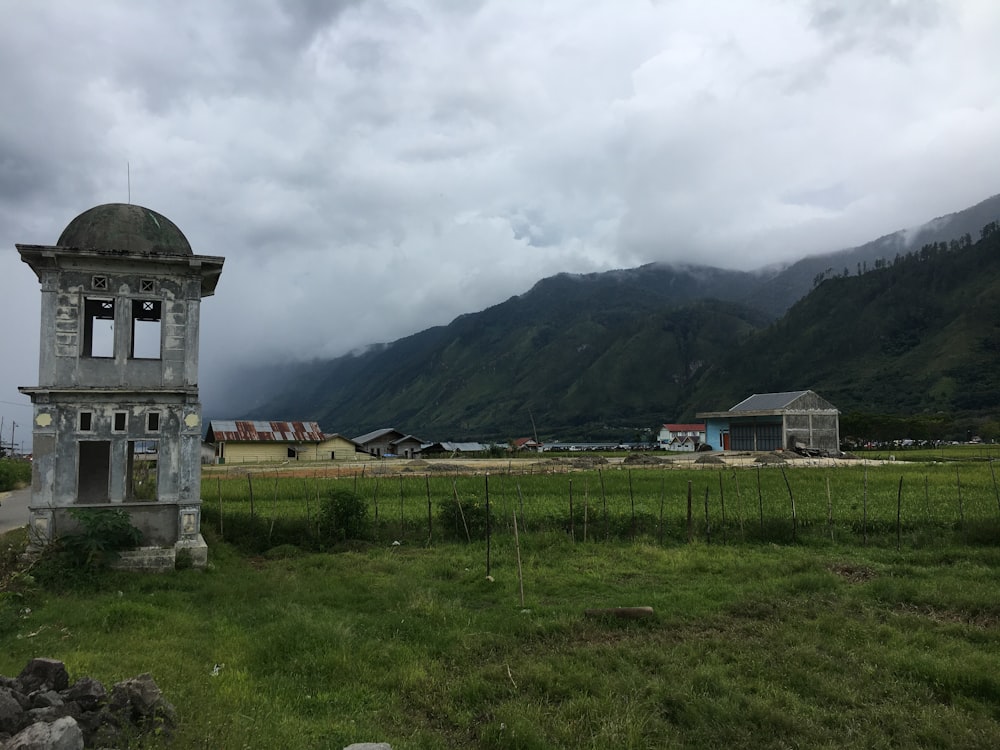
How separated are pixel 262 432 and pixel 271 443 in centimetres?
222

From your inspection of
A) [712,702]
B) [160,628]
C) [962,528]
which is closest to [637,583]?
[712,702]

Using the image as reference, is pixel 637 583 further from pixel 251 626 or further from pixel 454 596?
pixel 251 626

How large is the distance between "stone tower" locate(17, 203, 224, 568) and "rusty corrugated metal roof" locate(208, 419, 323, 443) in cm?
6166

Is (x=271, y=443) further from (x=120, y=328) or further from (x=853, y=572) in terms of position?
(x=853, y=572)

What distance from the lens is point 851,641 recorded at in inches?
432

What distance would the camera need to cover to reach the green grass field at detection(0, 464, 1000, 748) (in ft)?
26.7

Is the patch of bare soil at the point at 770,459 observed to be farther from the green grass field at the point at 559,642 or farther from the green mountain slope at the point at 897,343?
the green mountain slope at the point at 897,343

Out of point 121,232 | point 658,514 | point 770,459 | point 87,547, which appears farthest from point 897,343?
point 87,547

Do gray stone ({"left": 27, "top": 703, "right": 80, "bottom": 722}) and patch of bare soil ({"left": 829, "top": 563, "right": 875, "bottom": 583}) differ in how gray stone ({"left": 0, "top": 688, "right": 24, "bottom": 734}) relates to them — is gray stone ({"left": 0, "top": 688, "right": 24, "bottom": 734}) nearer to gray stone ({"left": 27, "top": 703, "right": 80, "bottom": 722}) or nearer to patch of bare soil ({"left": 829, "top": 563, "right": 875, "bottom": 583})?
gray stone ({"left": 27, "top": 703, "right": 80, "bottom": 722})

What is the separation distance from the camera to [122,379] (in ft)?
56.7

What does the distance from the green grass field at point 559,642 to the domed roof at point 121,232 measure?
877cm

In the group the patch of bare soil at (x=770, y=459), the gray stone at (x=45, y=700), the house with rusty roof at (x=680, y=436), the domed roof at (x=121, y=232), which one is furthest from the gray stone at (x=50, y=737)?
the house with rusty roof at (x=680, y=436)

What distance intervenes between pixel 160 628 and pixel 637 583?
1047 centimetres

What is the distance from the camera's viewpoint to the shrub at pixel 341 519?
21875mm
